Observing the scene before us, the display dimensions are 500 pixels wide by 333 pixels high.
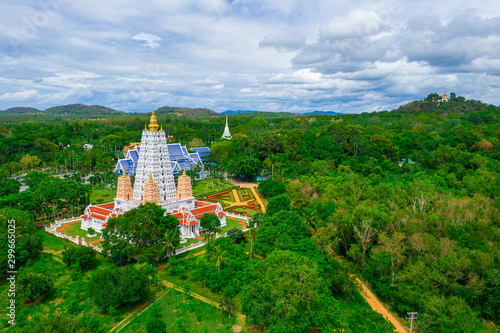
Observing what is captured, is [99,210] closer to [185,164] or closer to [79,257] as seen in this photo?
[79,257]

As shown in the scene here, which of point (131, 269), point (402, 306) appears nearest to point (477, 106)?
point (402, 306)

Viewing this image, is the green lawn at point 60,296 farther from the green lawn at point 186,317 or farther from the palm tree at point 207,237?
the palm tree at point 207,237

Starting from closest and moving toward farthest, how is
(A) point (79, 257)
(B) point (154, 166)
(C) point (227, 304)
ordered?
(C) point (227, 304) → (A) point (79, 257) → (B) point (154, 166)

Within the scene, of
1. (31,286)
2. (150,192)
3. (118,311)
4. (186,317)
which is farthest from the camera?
(150,192)

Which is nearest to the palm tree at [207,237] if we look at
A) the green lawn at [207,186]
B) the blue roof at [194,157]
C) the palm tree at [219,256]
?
the palm tree at [219,256]

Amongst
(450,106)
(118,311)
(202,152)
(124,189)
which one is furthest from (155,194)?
(450,106)

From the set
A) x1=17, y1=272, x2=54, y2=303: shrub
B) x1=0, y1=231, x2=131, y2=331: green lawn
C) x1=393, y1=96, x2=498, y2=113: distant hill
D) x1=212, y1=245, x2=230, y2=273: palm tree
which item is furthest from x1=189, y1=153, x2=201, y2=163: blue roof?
x1=393, y1=96, x2=498, y2=113: distant hill
